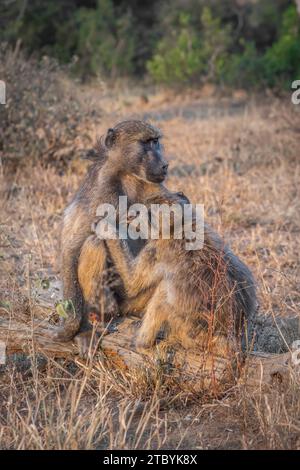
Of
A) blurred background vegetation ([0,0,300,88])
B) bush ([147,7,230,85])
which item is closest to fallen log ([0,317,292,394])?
blurred background vegetation ([0,0,300,88])

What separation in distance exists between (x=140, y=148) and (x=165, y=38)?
38.3 ft

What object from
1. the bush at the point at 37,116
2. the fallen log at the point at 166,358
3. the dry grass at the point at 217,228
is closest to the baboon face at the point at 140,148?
the dry grass at the point at 217,228

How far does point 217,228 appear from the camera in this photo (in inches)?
236

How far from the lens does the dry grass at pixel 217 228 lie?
2.98m

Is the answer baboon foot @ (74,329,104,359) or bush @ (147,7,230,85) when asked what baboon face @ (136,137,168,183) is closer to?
baboon foot @ (74,329,104,359)

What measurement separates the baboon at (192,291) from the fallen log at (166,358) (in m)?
0.07

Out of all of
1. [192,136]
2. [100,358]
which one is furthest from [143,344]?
[192,136]

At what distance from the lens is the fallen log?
3.29 metres

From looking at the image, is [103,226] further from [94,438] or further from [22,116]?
[22,116]

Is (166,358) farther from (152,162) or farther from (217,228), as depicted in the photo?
(217,228)

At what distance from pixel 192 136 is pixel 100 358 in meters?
6.74

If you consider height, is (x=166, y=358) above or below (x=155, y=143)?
below

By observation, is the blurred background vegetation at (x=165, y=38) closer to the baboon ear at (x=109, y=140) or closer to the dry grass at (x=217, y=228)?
the dry grass at (x=217, y=228)

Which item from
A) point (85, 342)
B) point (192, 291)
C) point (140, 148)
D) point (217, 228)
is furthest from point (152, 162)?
point (217, 228)
